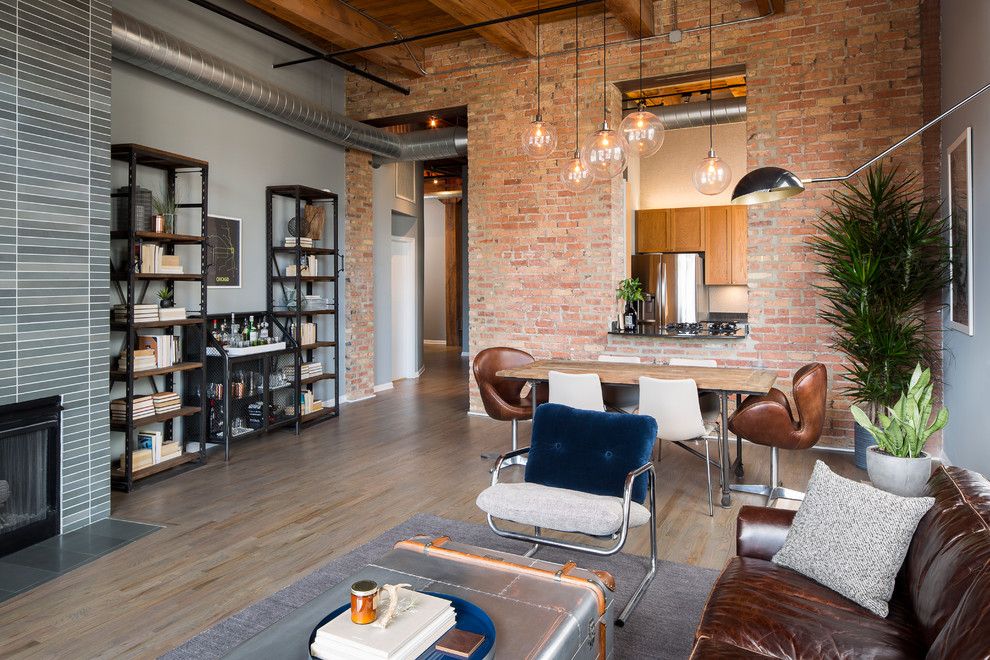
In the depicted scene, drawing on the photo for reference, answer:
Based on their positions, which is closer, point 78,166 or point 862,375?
point 78,166

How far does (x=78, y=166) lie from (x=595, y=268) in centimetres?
452

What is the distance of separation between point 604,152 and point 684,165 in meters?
5.32

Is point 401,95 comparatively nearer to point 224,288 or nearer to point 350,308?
point 350,308

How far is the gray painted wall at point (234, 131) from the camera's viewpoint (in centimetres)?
537

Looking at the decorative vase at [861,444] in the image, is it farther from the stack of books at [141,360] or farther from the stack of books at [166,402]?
the stack of books at [141,360]

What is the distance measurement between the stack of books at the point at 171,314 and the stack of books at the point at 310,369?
1.73 meters

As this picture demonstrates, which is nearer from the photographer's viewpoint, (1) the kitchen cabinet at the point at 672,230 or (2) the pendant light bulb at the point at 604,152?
(2) the pendant light bulb at the point at 604,152

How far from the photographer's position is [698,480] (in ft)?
16.1

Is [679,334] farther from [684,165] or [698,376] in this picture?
[684,165]

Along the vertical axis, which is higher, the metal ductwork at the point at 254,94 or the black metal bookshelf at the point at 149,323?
the metal ductwork at the point at 254,94

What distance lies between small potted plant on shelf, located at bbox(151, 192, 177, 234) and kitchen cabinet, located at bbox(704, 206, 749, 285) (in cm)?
652

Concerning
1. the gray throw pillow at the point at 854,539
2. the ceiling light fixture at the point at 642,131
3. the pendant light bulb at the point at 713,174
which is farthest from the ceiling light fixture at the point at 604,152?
the gray throw pillow at the point at 854,539

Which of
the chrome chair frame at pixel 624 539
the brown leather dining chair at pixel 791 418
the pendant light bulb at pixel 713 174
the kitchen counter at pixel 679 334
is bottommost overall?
the chrome chair frame at pixel 624 539

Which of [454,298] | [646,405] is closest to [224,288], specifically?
[646,405]
